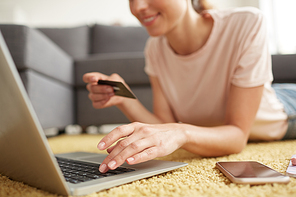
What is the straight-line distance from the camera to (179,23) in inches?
33.5

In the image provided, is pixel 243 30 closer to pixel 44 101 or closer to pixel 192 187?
pixel 192 187

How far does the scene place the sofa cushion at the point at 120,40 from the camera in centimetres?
242

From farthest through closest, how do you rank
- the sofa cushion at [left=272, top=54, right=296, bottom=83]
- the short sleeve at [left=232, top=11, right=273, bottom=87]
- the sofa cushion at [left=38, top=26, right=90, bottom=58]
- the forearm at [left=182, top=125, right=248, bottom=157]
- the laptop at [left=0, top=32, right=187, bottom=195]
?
the sofa cushion at [left=38, top=26, right=90, bottom=58] < the sofa cushion at [left=272, top=54, right=296, bottom=83] < the short sleeve at [left=232, top=11, right=273, bottom=87] < the forearm at [left=182, top=125, right=248, bottom=157] < the laptop at [left=0, top=32, right=187, bottom=195]

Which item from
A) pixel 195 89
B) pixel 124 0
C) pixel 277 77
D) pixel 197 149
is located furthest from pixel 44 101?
pixel 124 0

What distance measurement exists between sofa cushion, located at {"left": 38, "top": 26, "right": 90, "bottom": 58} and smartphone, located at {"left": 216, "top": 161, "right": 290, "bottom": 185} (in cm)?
213

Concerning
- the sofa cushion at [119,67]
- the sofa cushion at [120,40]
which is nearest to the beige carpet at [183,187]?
the sofa cushion at [119,67]

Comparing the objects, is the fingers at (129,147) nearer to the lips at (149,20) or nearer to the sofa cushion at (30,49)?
the lips at (149,20)

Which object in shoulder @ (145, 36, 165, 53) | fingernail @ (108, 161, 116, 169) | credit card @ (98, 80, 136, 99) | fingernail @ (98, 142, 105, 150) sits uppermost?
shoulder @ (145, 36, 165, 53)

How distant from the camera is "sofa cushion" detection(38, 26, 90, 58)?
2.37 m

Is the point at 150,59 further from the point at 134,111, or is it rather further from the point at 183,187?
the point at 183,187

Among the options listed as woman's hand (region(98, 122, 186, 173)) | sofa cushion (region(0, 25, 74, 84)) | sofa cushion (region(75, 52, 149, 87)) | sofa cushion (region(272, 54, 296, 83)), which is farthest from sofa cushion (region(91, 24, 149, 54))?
woman's hand (region(98, 122, 186, 173))

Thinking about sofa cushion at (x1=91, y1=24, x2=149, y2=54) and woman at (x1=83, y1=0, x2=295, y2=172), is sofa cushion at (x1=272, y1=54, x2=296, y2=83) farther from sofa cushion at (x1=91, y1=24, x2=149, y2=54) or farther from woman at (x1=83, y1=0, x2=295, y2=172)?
sofa cushion at (x1=91, y1=24, x2=149, y2=54)

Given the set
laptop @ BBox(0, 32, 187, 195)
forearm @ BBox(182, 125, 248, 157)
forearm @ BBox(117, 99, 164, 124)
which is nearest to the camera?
laptop @ BBox(0, 32, 187, 195)

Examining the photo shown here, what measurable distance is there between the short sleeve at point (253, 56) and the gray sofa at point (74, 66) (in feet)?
2.83
